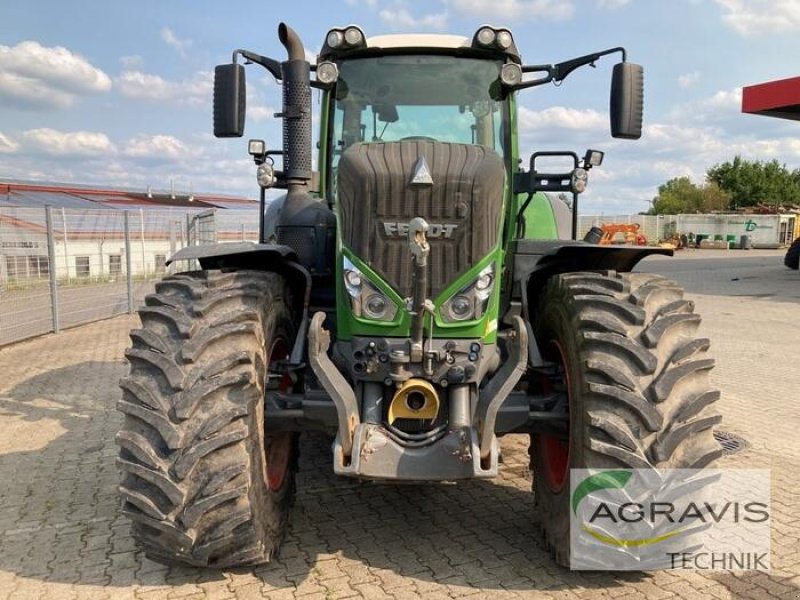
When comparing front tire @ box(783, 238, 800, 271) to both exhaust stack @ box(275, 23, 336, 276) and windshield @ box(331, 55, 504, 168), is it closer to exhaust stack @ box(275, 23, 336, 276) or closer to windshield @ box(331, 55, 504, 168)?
windshield @ box(331, 55, 504, 168)

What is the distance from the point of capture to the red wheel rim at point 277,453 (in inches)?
148

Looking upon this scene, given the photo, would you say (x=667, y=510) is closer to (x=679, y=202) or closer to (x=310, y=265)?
(x=310, y=265)

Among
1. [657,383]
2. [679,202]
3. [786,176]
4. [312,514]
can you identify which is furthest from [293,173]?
[786,176]

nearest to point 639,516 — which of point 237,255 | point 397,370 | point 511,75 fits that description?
point 397,370

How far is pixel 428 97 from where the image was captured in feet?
14.9

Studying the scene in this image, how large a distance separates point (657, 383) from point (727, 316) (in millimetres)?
12041

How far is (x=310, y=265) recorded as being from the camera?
4770 mm

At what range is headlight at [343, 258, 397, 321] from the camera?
3.40 meters

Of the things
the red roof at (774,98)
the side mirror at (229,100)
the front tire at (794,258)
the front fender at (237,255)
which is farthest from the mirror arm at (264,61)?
the front tire at (794,258)

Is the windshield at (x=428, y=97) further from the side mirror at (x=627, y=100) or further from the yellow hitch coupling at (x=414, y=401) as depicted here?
the yellow hitch coupling at (x=414, y=401)

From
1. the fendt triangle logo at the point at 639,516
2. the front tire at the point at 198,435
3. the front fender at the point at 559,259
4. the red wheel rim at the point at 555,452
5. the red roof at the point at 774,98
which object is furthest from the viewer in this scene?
the red roof at the point at 774,98

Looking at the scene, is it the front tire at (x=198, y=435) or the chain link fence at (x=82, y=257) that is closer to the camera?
the front tire at (x=198, y=435)

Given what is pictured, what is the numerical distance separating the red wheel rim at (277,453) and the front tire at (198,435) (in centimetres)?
28

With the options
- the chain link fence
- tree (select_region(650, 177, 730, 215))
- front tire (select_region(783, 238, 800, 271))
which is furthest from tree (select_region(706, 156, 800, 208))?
the chain link fence
